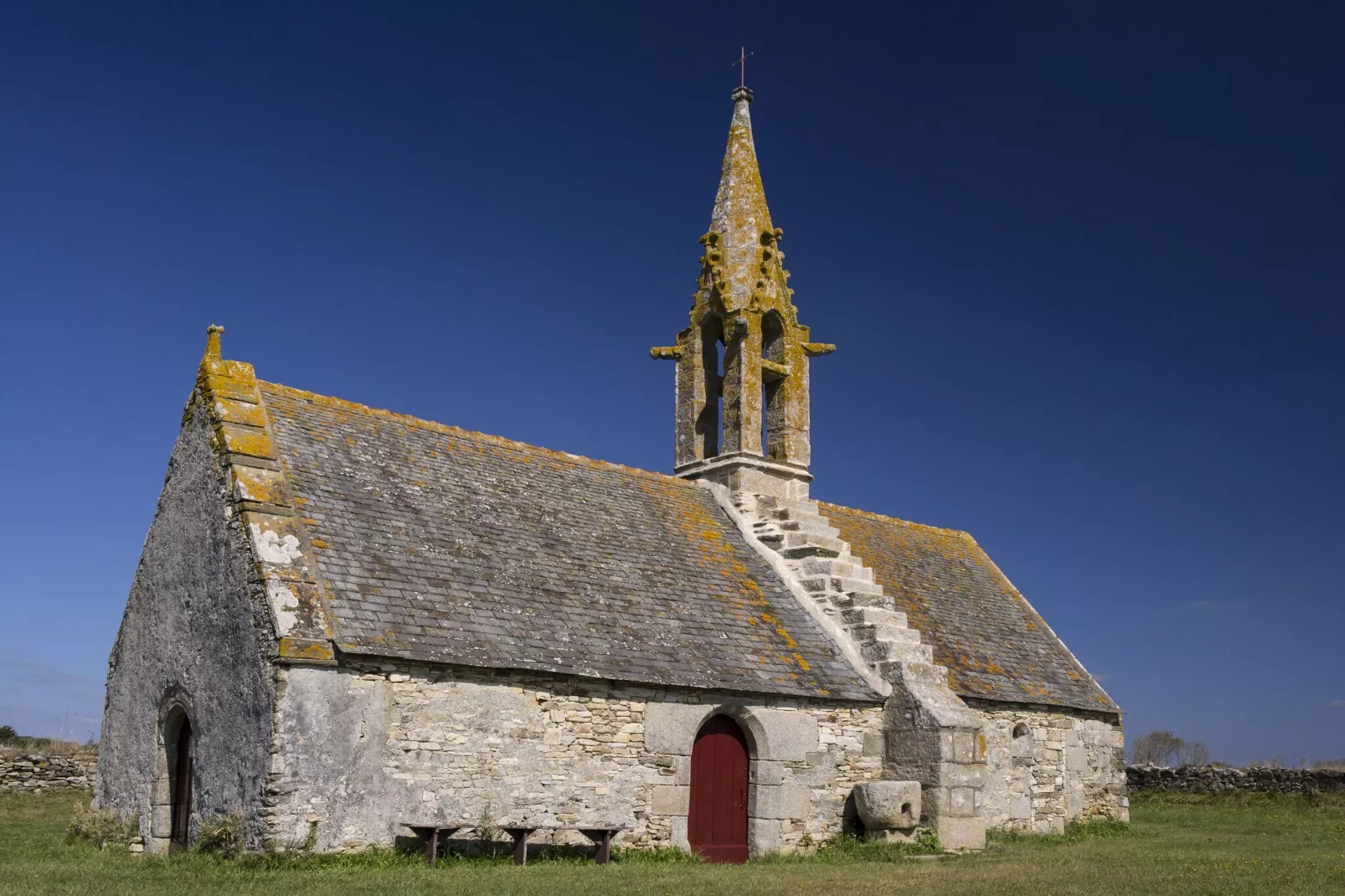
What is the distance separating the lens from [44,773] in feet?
69.7

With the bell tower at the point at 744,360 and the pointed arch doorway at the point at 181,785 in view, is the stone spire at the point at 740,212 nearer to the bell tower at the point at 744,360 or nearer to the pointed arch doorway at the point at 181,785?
the bell tower at the point at 744,360

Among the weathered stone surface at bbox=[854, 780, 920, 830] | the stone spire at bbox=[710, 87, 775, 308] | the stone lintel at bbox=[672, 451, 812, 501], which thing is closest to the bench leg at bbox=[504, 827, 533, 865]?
the weathered stone surface at bbox=[854, 780, 920, 830]

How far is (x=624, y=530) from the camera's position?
17.9 metres

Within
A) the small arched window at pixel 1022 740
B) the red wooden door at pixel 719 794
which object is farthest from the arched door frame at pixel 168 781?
the small arched window at pixel 1022 740

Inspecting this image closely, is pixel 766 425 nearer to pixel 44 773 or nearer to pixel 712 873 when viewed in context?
pixel 712 873

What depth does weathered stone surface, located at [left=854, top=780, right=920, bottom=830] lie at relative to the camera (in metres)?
15.9

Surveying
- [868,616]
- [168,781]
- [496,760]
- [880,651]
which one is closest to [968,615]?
[868,616]

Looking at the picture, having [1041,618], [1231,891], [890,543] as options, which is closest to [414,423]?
[890,543]

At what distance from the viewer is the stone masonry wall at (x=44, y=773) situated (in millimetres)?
20812

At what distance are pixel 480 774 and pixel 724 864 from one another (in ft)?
10.9

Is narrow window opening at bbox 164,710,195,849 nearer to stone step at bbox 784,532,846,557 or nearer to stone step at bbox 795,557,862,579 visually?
stone step at bbox 795,557,862,579

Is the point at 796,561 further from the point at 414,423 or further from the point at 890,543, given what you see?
the point at 414,423

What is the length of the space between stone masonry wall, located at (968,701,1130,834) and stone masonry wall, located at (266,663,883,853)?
4.51 metres

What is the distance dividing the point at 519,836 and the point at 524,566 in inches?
149
